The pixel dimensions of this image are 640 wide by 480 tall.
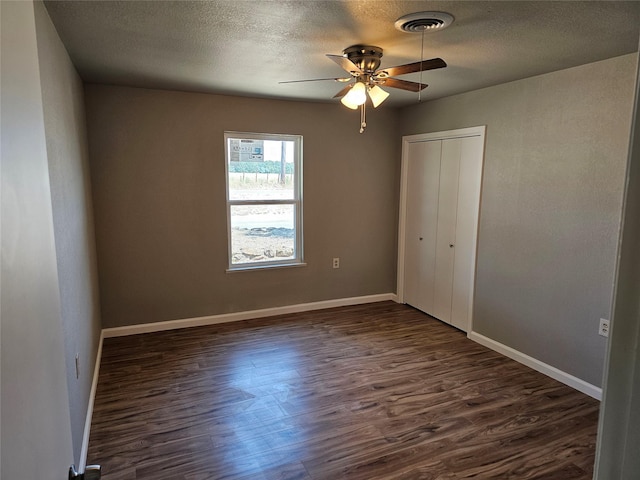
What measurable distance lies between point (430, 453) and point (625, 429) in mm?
2176

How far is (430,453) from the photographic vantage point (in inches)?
92.4

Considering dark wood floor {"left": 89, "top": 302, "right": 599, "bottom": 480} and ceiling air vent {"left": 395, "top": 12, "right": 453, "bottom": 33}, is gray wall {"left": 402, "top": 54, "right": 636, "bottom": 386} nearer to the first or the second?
dark wood floor {"left": 89, "top": 302, "right": 599, "bottom": 480}

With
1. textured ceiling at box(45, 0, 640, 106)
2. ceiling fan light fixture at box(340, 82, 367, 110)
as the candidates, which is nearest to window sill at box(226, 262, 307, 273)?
textured ceiling at box(45, 0, 640, 106)

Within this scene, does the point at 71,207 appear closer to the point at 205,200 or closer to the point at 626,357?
the point at 205,200

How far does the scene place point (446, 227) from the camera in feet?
14.0

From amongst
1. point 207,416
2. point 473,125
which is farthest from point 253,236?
point 473,125

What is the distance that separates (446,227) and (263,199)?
196 centimetres

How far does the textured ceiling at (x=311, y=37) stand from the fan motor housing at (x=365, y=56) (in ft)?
0.20

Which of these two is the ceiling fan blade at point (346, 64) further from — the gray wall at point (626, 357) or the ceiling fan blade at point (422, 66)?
the gray wall at point (626, 357)

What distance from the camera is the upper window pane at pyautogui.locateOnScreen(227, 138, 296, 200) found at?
428 centimetres

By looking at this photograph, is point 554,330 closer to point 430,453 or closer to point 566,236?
point 566,236

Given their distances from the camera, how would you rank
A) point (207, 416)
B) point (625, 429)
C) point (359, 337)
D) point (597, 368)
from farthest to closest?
point (359, 337)
point (597, 368)
point (207, 416)
point (625, 429)

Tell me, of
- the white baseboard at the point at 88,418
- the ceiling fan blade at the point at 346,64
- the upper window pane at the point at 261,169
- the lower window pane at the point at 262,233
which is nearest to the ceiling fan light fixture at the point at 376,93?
the ceiling fan blade at the point at 346,64

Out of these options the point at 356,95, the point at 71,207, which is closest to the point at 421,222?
the point at 356,95
